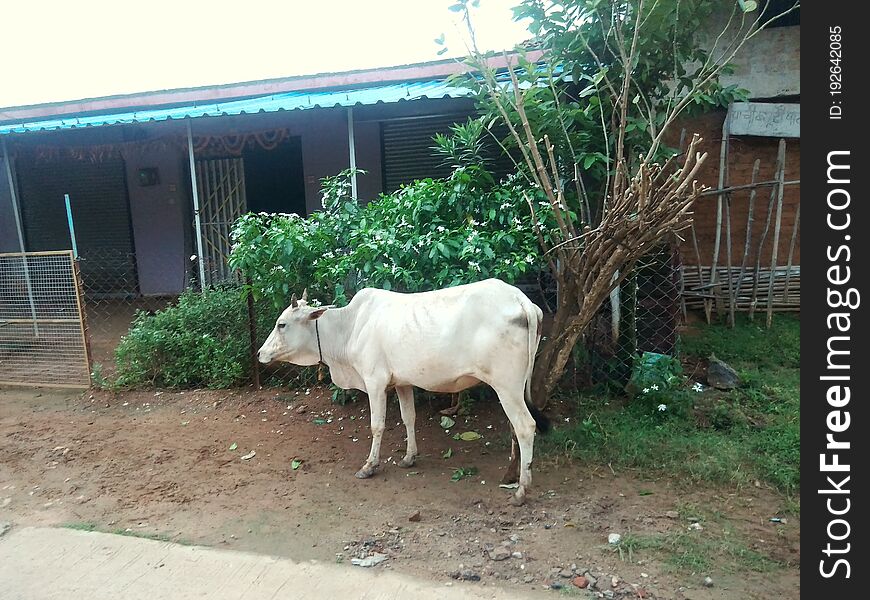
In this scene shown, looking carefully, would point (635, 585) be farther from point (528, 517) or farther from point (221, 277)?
point (221, 277)

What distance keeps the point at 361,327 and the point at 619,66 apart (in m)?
3.04

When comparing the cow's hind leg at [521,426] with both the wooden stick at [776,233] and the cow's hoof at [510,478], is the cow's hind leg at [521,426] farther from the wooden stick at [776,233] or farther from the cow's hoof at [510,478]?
the wooden stick at [776,233]

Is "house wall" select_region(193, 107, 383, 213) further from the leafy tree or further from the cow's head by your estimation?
the cow's head

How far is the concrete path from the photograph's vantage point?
270 cm

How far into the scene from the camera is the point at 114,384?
5922 millimetres

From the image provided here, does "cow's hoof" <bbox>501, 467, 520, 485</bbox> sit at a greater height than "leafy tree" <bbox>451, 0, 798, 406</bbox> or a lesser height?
lesser

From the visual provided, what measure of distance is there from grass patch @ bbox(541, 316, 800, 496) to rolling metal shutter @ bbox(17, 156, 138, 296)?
813 cm

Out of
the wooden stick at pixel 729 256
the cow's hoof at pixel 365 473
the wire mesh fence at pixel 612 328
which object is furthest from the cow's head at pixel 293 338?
the wooden stick at pixel 729 256

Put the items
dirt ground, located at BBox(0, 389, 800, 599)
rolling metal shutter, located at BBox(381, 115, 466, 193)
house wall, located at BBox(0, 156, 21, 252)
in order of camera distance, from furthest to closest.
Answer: house wall, located at BBox(0, 156, 21, 252) → rolling metal shutter, located at BBox(381, 115, 466, 193) → dirt ground, located at BBox(0, 389, 800, 599)

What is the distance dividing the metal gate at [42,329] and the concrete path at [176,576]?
3.41 metres

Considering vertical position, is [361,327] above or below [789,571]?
above

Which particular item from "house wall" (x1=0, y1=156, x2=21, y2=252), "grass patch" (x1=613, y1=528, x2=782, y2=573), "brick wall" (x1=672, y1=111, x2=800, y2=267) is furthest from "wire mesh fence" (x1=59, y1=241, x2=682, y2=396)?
"house wall" (x1=0, y1=156, x2=21, y2=252)

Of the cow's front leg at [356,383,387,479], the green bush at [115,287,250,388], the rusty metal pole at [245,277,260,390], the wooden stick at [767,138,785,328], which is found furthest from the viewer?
the wooden stick at [767,138,785,328]

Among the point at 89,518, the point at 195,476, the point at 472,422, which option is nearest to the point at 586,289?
the point at 472,422
